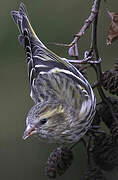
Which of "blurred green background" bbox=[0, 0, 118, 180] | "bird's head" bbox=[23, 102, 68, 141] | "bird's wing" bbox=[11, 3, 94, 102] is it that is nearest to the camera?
"bird's head" bbox=[23, 102, 68, 141]

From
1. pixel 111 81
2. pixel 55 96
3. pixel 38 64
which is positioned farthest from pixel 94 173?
pixel 38 64

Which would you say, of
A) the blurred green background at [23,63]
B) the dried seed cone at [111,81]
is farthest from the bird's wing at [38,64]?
the blurred green background at [23,63]

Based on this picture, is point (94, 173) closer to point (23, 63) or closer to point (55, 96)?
point (55, 96)

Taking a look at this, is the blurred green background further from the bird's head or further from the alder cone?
the alder cone

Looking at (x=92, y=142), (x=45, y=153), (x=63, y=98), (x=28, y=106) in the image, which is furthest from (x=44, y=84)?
(x=28, y=106)

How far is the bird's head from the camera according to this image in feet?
5.76

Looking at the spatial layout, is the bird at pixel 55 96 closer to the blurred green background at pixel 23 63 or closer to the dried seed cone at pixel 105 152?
the dried seed cone at pixel 105 152

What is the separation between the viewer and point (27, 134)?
1.72 meters

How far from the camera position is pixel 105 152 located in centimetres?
164

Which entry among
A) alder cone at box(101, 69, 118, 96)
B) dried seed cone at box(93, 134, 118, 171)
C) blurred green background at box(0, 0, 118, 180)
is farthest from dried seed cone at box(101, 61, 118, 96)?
blurred green background at box(0, 0, 118, 180)

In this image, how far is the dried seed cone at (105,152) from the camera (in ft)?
5.37

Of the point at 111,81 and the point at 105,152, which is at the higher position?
the point at 111,81

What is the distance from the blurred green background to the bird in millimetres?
683

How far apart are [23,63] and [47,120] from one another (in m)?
1.40
